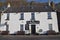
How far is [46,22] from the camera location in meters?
33.2

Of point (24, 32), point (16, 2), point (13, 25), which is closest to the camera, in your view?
point (24, 32)

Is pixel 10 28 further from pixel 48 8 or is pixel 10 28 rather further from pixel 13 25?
pixel 48 8

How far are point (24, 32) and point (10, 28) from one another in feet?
13.1

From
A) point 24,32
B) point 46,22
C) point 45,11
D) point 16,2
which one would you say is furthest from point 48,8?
point 16,2

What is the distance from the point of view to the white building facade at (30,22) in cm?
3281

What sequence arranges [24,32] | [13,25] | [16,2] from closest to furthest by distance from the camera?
1. [24,32]
2. [13,25]
3. [16,2]

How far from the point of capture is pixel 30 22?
33.2m

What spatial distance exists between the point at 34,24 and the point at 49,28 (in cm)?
359

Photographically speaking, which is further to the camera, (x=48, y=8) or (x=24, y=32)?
(x=48, y=8)

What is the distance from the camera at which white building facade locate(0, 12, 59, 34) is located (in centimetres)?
3281

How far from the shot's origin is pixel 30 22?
3319cm

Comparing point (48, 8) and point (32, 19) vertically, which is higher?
point (48, 8)

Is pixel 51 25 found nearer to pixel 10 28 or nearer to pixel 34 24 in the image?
pixel 34 24

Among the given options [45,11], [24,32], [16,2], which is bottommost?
[24,32]
